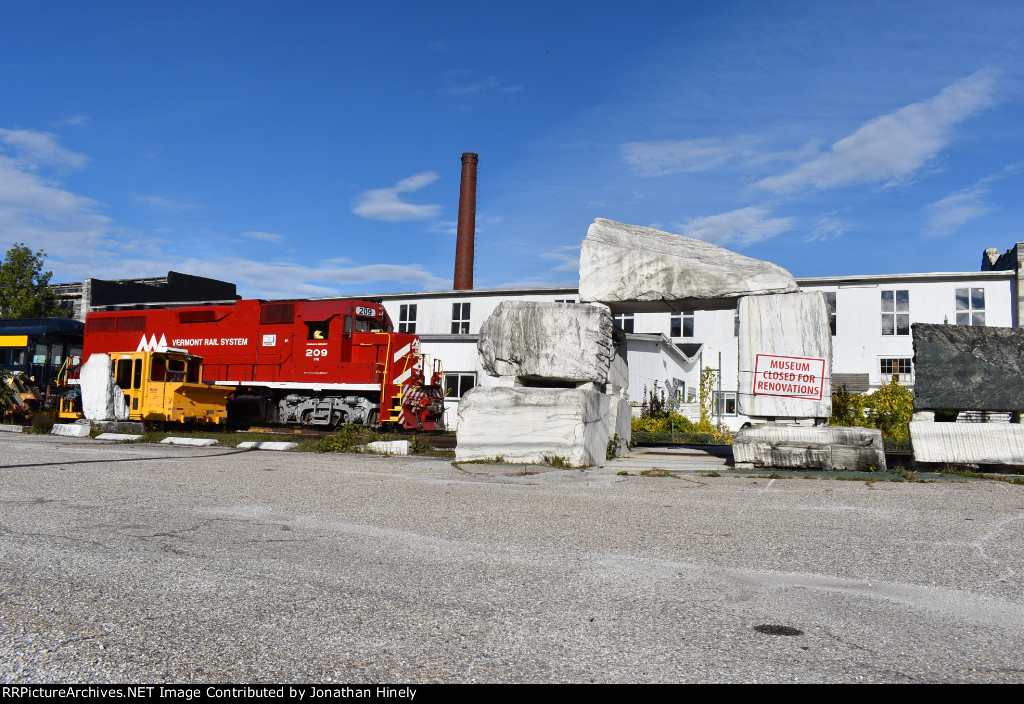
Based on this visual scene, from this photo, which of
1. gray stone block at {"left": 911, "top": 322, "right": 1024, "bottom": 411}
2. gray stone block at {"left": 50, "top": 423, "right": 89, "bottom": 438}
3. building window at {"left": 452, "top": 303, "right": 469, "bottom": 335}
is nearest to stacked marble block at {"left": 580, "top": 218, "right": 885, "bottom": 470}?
gray stone block at {"left": 911, "top": 322, "right": 1024, "bottom": 411}

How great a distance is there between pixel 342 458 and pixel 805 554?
8.11 m

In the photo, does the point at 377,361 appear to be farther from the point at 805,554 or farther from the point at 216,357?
the point at 805,554

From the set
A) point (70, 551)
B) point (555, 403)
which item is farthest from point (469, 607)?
point (555, 403)

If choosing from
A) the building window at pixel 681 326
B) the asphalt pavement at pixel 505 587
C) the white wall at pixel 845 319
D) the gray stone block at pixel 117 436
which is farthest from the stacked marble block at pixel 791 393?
the building window at pixel 681 326

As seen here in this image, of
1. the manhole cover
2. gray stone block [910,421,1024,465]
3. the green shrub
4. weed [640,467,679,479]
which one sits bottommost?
the manhole cover

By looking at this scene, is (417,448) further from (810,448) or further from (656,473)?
(810,448)

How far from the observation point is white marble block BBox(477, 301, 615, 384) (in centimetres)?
966

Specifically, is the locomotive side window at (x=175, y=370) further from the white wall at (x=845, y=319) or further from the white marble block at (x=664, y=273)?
the white marble block at (x=664, y=273)

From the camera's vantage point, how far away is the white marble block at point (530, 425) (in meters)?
9.05

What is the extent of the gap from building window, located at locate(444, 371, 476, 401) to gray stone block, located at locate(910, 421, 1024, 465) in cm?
1583

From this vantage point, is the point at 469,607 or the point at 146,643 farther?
the point at 469,607

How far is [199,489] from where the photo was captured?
6828mm

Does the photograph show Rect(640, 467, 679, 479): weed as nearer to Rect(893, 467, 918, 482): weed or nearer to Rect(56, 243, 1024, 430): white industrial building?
Rect(893, 467, 918, 482): weed

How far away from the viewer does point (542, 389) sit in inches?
374
